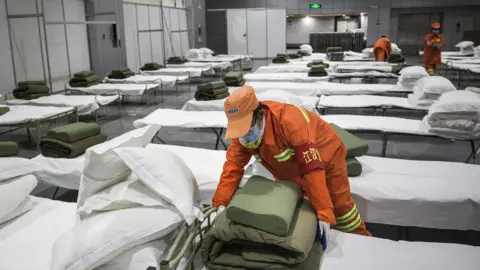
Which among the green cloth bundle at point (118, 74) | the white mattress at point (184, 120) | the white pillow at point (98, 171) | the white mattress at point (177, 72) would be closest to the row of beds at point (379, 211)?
the white pillow at point (98, 171)

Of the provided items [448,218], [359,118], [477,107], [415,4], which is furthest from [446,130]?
[415,4]

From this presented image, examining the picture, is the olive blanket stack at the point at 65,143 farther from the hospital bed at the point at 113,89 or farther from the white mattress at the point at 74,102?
the hospital bed at the point at 113,89

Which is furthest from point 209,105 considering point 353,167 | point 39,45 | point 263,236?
→ point 39,45

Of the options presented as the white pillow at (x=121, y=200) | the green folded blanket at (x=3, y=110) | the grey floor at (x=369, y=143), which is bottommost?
the grey floor at (x=369, y=143)

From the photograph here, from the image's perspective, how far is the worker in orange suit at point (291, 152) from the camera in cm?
187

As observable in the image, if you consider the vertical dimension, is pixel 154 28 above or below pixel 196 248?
above

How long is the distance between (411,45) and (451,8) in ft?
6.30

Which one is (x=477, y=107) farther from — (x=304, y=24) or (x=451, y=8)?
(x=304, y=24)

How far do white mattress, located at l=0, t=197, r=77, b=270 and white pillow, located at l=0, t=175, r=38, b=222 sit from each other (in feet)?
0.29

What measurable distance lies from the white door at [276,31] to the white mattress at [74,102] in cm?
912

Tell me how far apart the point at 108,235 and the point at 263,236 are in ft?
2.12

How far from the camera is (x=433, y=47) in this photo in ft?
29.6

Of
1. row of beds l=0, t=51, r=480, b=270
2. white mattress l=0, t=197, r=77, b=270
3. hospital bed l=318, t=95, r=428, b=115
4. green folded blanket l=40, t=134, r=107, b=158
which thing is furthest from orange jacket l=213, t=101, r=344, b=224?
hospital bed l=318, t=95, r=428, b=115

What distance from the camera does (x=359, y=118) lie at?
416 centimetres
